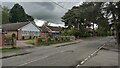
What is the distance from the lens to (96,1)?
31.2 m

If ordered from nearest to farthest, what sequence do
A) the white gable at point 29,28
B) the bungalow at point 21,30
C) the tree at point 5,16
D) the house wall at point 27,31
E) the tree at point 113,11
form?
the tree at point 113,11
the bungalow at point 21,30
the house wall at point 27,31
the white gable at point 29,28
the tree at point 5,16

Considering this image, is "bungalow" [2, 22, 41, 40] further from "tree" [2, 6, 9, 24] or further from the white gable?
"tree" [2, 6, 9, 24]

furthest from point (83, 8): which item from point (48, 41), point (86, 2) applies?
point (48, 41)

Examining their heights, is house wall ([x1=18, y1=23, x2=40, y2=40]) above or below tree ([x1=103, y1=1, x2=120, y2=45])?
below

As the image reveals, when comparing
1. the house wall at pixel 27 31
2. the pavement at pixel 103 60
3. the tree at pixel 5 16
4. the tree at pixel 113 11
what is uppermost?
the tree at pixel 5 16

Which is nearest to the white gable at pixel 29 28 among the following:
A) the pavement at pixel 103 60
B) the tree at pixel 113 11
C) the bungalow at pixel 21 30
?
the bungalow at pixel 21 30

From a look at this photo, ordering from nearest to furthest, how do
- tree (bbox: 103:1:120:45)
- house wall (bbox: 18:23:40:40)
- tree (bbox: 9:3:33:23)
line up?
tree (bbox: 103:1:120:45), house wall (bbox: 18:23:40:40), tree (bbox: 9:3:33:23)

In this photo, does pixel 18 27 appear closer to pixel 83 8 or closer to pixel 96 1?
pixel 83 8

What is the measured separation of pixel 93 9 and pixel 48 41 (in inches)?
425

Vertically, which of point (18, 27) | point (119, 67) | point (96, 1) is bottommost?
point (119, 67)

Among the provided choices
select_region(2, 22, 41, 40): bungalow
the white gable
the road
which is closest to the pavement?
the road

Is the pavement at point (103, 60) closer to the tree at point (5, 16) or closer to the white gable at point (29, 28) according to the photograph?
the white gable at point (29, 28)

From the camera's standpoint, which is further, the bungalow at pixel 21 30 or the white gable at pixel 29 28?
the white gable at pixel 29 28

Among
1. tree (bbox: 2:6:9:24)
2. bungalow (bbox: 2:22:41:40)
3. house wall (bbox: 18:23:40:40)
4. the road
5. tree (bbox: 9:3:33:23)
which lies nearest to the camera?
the road
